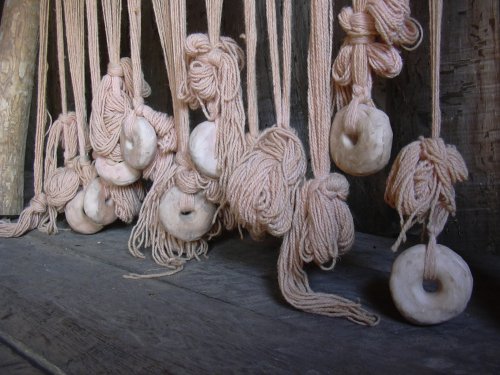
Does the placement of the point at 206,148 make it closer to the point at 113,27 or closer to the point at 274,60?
the point at 274,60

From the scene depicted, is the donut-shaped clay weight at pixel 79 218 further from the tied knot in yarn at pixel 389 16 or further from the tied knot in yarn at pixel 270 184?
the tied knot in yarn at pixel 389 16

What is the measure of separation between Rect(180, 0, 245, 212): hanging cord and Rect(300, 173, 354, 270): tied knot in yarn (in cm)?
20

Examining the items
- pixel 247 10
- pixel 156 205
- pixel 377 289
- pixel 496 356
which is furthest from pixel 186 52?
pixel 496 356

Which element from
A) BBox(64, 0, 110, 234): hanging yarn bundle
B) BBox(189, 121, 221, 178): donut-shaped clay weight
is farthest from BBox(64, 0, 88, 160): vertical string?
BBox(189, 121, 221, 178): donut-shaped clay weight

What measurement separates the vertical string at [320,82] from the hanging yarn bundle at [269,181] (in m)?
0.04

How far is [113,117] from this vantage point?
52.7 inches

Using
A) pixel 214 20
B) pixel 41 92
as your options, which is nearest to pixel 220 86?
pixel 214 20

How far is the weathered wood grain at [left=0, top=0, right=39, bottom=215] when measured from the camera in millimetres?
1686

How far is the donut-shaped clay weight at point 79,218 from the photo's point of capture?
151 cm

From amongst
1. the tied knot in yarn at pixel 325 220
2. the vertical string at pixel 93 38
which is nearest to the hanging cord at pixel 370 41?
the tied knot in yarn at pixel 325 220

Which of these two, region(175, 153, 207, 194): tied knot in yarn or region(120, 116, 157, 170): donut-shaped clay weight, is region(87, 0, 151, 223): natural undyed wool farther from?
region(175, 153, 207, 194): tied knot in yarn

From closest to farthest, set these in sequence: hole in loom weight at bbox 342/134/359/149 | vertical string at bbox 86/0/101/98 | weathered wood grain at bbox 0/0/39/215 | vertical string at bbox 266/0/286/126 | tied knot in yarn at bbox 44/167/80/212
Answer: hole in loom weight at bbox 342/134/359/149
vertical string at bbox 266/0/286/126
vertical string at bbox 86/0/101/98
tied knot in yarn at bbox 44/167/80/212
weathered wood grain at bbox 0/0/39/215

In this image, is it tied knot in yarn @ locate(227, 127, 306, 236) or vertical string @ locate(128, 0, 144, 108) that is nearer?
tied knot in yarn @ locate(227, 127, 306, 236)

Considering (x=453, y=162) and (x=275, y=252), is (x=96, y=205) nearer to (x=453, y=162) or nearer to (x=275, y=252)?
(x=275, y=252)
